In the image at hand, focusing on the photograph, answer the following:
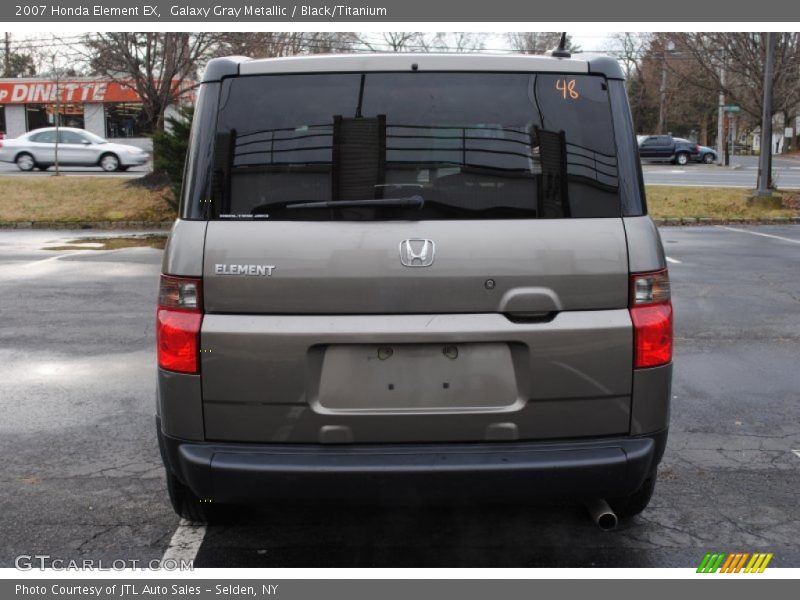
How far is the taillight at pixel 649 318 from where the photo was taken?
3.25 metres

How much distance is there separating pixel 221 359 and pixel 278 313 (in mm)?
270

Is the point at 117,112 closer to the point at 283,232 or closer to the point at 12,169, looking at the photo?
the point at 12,169

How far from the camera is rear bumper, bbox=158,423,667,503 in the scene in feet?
10.2

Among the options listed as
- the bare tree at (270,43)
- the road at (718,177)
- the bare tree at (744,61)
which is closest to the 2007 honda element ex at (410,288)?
the bare tree at (270,43)

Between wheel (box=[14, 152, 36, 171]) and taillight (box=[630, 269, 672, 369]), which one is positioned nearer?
taillight (box=[630, 269, 672, 369])

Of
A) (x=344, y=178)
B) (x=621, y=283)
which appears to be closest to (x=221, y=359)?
(x=344, y=178)

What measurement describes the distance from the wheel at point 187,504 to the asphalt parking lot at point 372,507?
0.09m

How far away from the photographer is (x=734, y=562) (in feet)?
11.9

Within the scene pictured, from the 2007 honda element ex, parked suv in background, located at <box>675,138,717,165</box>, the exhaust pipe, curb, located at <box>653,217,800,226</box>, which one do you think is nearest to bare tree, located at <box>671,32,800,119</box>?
curb, located at <box>653,217,800,226</box>

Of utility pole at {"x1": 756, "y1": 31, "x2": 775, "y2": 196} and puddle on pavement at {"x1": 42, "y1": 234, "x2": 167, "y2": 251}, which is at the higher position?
utility pole at {"x1": 756, "y1": 31, "x2": 775, "y2": 196}

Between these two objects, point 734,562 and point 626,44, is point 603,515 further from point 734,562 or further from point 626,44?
point 626,44

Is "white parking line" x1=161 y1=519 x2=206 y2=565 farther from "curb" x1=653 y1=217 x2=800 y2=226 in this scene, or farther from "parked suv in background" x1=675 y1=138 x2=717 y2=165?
"parked suv in background" x1=675 y1=138 x2=717 y2=165

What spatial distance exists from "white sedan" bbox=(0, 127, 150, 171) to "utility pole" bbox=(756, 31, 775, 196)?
65.7 feet

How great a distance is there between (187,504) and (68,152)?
28867mm
